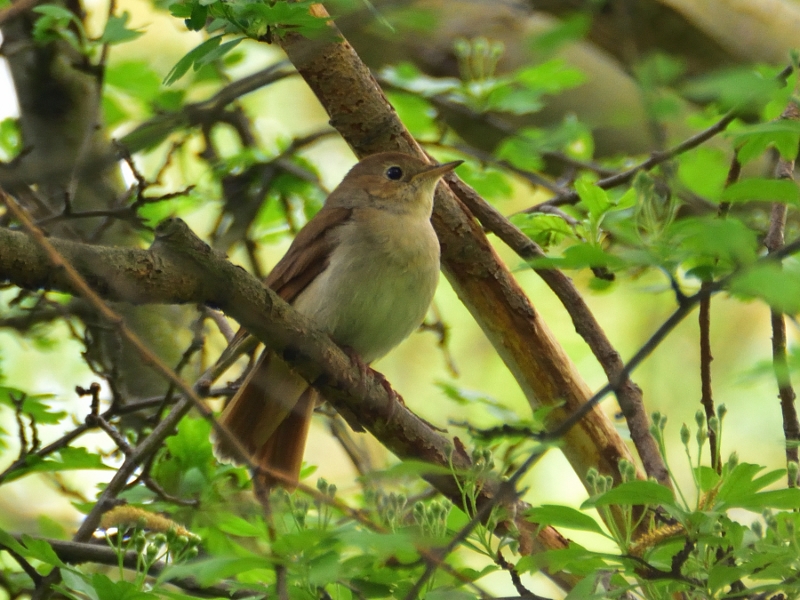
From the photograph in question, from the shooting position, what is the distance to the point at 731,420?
8.79 metres

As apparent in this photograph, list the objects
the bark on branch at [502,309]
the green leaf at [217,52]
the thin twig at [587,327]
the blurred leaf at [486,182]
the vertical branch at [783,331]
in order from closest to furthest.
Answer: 1. the green leaf at [217,52]
2. the vertical branch at [783,331]
3. the thin twig at [587,327]
4. the bark on branch at [502,309]
5. the blurred leaf at [486,182]

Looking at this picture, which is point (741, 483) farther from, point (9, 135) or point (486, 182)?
point (9, 135)

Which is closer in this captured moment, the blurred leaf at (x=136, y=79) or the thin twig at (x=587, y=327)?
the thin twig at (x=587, y=327)

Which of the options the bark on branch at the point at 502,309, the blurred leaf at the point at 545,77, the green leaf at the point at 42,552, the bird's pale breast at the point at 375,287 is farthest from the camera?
the blurred leaf at the point at 545,77

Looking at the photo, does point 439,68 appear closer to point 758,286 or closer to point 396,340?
point 396,340

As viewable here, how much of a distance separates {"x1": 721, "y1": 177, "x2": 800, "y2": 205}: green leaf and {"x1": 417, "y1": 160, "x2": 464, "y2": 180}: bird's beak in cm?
266

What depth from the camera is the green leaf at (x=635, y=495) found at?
1.96 m

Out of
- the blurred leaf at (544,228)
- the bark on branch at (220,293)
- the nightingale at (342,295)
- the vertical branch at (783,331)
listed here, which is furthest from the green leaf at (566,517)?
the nightingale at (342,295)

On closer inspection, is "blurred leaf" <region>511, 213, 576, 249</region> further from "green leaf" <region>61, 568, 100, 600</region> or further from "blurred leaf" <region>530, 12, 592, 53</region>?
"green leaf" <region>61, 568, 100, 600</region>

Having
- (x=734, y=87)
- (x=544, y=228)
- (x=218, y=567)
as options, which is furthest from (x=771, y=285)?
(x=544, y=228)

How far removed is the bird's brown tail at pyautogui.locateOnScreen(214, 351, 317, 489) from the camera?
4219 mm

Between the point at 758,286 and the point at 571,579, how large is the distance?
2.07 meters

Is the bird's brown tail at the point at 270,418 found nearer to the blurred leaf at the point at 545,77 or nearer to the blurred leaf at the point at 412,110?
the blurred leaf at the point at 412,110

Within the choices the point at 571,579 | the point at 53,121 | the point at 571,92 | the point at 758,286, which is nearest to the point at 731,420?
the point at 571,92
